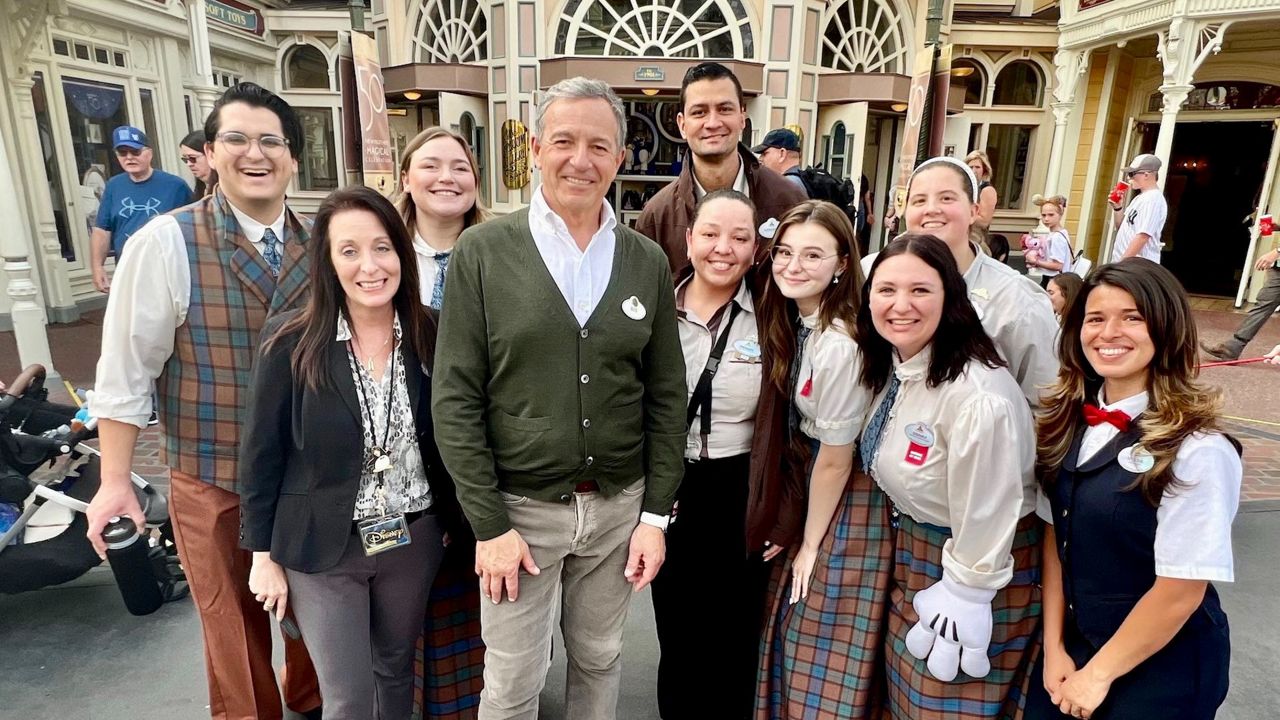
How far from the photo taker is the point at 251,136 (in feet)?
6.68

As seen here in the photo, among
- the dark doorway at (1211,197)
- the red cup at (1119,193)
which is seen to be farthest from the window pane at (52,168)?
the dark doorway at (1211,197)

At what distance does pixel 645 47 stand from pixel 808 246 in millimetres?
12111

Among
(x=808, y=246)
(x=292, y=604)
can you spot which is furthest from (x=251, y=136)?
(x=808, y=246)

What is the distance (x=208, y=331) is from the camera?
202cm

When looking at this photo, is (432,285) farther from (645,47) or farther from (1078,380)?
(645,47)

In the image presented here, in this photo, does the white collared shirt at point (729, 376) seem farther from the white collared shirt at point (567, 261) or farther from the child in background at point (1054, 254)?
the child in background at point (1054, 254)

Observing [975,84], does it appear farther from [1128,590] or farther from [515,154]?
[1128,590]

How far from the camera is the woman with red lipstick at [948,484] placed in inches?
71.4

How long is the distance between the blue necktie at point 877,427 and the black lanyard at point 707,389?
19.5 inches

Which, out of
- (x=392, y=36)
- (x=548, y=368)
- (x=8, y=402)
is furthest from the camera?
(x=392, y=36)

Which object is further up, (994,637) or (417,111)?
(417,111)

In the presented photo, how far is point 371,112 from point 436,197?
6718 mm

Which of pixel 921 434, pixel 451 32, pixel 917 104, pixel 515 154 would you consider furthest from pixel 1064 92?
pixel 921 434

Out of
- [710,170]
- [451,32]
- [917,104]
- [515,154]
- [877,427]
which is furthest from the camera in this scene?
[451,32]
